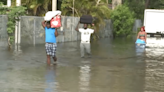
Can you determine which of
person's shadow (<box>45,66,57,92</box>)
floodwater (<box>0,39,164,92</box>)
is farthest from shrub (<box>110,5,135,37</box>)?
person's shadow (<box>45,66,57,92</box>)

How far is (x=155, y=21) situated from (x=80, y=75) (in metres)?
31.3

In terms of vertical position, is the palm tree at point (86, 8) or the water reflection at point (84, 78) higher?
the palm tree at point (86, 8)

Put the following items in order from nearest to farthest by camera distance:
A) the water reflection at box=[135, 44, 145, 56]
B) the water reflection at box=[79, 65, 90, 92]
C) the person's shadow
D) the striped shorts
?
the person's shadow < the water reflection at box=[79, 65, 90, 92] < the striped shorts < the water reflection at box=[135, 44, 145, 56]

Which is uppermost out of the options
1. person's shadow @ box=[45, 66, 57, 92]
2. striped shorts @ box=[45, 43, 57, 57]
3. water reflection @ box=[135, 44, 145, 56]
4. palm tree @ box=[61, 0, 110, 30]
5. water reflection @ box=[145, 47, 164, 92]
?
palm tree @ box=[61, 0, 110, 30]

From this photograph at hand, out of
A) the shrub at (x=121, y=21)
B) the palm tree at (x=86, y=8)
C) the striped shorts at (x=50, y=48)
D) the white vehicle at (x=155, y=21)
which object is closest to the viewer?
the striped shorts at (x=50, y=48)

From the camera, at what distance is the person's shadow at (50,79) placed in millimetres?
9056

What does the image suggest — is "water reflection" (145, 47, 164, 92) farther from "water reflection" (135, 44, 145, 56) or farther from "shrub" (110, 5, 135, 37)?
"shrub" (110, 5, 135, 37)

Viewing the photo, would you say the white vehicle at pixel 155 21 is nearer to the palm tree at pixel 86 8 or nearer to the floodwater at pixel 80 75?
the palm tree at pixel 86 8

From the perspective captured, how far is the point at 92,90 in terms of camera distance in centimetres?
903

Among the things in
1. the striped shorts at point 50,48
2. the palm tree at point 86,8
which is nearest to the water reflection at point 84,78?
the striped shorts at point 50,48

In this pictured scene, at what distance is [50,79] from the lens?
34.1ft

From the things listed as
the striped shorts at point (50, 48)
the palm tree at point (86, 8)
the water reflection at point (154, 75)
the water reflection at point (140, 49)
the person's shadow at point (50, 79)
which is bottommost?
the water reflection at point (154, 75)

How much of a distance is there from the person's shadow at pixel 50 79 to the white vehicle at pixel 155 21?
2995cm

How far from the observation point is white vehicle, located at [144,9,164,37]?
136 feet
